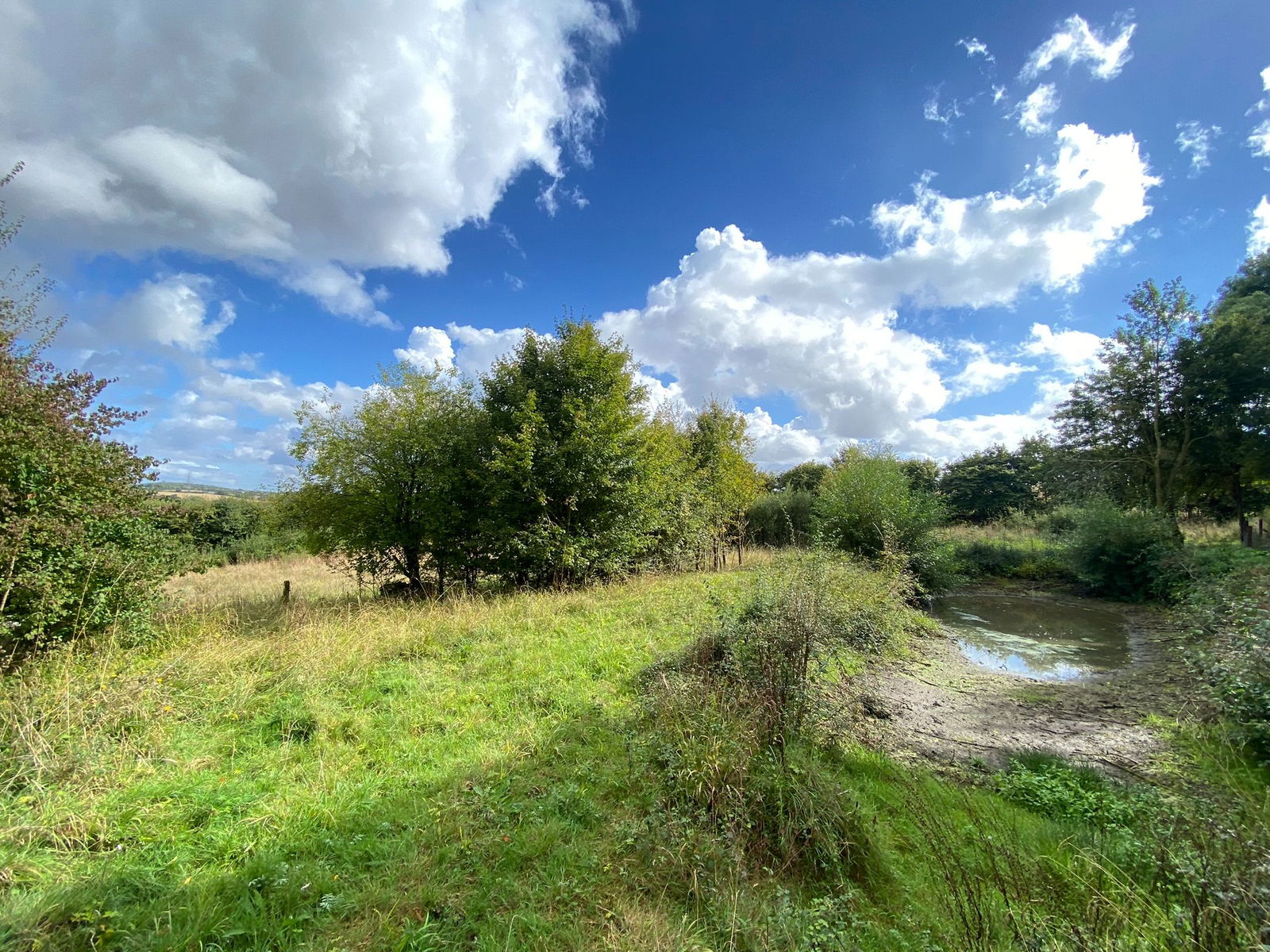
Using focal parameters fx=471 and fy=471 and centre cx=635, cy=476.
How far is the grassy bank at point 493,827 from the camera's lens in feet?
7.29

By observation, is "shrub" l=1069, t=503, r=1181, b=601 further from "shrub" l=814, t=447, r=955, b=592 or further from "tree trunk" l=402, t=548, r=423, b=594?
"tree trunk" l=402, t=548, r=423, b=594

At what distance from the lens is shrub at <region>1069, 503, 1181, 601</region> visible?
38.7 feet

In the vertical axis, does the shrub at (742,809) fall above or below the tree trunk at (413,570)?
below

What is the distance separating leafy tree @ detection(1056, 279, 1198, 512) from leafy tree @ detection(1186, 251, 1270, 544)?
0.38m

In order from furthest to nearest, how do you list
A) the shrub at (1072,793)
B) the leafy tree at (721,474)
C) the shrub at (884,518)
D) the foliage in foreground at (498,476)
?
the leafy tree at (721,474)
the shrub at (884,518)
the foliage in foreground at (498,476)
the shrub at (1072,793)

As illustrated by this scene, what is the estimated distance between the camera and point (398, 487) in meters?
10.1

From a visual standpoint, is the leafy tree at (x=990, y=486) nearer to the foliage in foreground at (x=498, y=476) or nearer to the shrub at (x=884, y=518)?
the shrub at (x=884, y=518)

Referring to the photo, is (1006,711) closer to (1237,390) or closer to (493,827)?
(493,827)

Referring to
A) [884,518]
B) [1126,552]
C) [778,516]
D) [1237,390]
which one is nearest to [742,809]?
[884,518]

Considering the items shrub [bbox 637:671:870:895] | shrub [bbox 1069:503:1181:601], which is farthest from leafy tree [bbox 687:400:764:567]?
shrub [bbox 637:671:870:895]

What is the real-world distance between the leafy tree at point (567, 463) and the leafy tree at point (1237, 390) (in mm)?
17104

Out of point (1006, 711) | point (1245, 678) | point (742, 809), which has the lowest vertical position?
point (1006, 711)

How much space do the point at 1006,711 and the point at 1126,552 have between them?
35.4ft

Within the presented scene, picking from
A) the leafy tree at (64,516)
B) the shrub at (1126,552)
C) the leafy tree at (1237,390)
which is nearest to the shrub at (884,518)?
the shrub at (1126,552)
